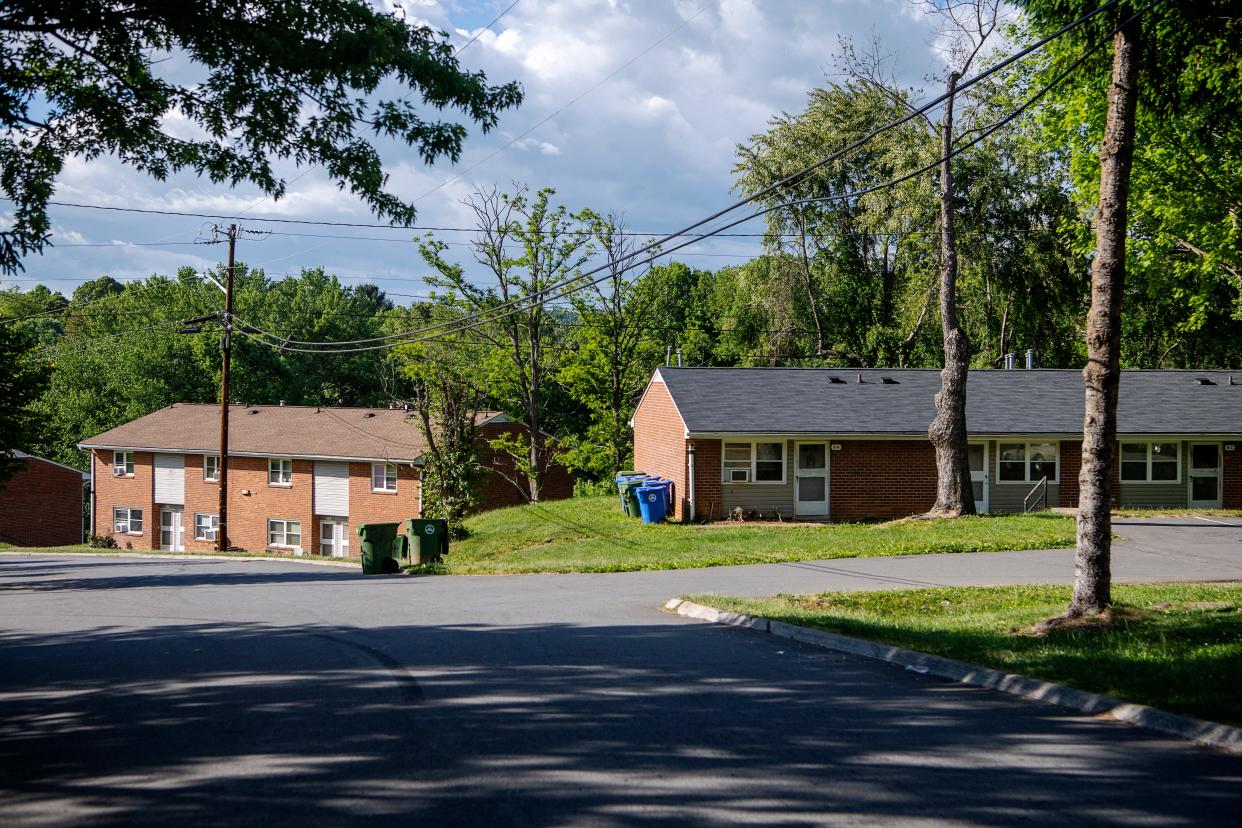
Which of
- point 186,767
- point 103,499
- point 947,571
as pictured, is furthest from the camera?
point 103,499

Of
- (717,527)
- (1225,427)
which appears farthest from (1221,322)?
(717,527)

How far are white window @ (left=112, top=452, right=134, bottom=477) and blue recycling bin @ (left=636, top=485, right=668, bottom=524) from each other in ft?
100

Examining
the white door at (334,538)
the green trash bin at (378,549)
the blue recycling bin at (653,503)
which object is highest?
the blue recycling bin at (653,503)

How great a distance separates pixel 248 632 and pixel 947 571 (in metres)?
11.6

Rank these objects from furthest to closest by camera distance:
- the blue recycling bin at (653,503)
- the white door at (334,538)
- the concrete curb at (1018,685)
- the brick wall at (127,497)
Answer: the brick wall at (127,497), the white door at (334,538), the blue recycling bin at (653,503), the concrete curb at (1018,685)

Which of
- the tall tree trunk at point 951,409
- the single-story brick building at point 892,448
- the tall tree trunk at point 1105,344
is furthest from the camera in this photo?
the single-story brick building at point 892,448

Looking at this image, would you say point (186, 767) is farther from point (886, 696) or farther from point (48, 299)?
point (48, 299)

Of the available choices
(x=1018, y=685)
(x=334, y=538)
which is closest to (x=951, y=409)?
(x=1018, y=685)

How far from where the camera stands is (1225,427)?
29.0 m

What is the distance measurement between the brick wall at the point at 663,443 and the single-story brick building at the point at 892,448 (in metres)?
0.08

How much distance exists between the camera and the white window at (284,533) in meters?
43.3

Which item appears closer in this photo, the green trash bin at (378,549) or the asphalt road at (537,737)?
the asphalt road at (537,737)

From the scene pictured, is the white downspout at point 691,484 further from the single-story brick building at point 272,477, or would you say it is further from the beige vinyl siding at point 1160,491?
the single-story brick building at point 272,477

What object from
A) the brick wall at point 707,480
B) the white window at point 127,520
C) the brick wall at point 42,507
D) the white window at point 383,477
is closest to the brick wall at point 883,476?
the brick wall at point 707,480
